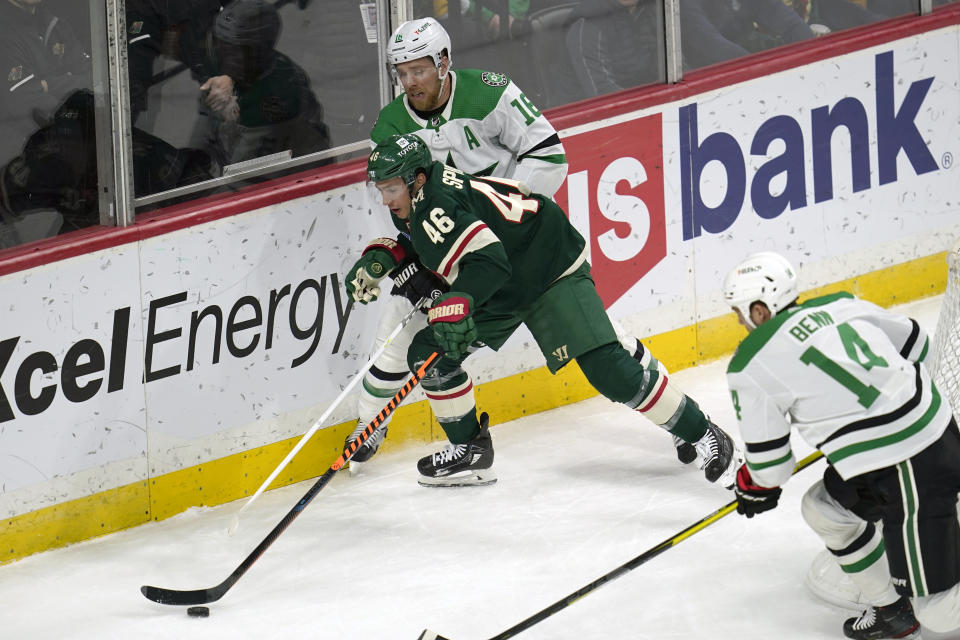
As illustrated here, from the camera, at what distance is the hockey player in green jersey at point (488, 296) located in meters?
4.20

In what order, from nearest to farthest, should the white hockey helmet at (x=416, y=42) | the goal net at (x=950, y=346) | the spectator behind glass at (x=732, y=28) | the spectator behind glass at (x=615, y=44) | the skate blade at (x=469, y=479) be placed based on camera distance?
the goal net at (x=950, y=346)
the white hockey helmet at (x=416, y=42)
the skate blade at (x=469, y=479)
the spectator behind glass at (x=615, y=44)
the spectator behind glass at (x=732, y=28)

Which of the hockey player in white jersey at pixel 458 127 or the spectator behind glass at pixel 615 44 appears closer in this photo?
the hockey player in white jersey at pixel 458 127

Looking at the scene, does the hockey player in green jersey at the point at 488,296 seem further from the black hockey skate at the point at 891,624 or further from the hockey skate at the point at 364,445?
the black hockey skate at the point at 891,624

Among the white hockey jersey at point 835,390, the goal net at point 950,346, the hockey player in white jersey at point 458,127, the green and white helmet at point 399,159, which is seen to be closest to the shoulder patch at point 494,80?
the hockey player in white jersey at point 458,127

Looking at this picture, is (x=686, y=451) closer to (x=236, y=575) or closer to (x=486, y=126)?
(x=486, y=126)

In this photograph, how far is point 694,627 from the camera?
3.82m

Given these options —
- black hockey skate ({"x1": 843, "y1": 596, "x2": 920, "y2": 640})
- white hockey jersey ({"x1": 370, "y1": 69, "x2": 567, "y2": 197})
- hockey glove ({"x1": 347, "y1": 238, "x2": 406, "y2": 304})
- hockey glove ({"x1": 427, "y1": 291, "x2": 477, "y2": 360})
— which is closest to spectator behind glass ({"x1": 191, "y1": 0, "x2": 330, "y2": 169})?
white hockey jersey ({"x1": 370, "y1": 69, "x2": 567, "y2": 197})

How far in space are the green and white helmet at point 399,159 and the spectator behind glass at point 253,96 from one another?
2.37ft

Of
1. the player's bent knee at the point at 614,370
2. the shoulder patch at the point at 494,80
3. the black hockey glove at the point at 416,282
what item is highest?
the shoulder patch at the point at 494,80

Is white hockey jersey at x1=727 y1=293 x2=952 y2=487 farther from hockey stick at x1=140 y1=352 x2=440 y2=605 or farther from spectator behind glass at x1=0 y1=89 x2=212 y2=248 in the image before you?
spectator behind glass at x1=0 y1=89 x2=212 y2=248

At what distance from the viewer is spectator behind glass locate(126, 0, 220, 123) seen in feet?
14.9

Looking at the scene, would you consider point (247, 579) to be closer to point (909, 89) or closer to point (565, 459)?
point (565, 459)

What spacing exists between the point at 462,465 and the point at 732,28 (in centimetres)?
196

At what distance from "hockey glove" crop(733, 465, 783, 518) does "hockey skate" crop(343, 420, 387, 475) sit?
1.50 m
